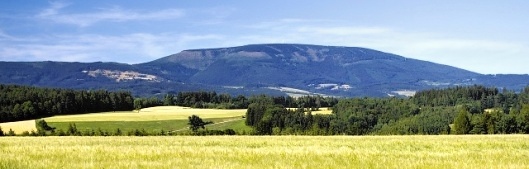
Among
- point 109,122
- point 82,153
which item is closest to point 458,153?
point 82,153

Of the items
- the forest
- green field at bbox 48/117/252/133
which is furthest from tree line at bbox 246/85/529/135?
green field at bbox 48/117/252/133

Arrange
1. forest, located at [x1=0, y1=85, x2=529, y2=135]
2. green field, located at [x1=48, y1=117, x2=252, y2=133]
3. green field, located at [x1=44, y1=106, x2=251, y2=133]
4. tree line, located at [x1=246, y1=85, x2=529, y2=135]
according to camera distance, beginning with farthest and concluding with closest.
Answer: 1. forest, located at [x1=0, y1=85, x2=529, y2=135]
2. tree line, located at [x1=246, y1=85, x2=529, y2=135]
3. green field, located at [x1=44, y1=106, x2=251, y2=133]
4. green field, located at [x1=48, y1=117, x2=252, y2=133]

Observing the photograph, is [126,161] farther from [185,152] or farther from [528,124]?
[528,124]

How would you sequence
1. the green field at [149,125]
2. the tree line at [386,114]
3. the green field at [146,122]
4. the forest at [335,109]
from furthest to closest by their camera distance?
the forest at [335,109]
the tree line at [386,114]
the green field at [146,122]
the green field at [149,125]

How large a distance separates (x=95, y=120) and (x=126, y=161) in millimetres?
117056

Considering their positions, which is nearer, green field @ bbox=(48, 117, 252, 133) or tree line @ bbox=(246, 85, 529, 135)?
green field @ bbox=(48, 117, 252, 133)

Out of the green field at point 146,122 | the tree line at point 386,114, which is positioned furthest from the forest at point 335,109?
the green field at point 146,122

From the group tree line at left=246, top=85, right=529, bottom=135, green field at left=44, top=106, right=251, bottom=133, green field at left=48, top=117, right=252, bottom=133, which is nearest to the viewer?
green field at left=48, top=117, right=252, bottom=133

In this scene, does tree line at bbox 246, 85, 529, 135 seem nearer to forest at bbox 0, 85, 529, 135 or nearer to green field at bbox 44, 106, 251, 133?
forest at bbox 0, 85, 529, 135

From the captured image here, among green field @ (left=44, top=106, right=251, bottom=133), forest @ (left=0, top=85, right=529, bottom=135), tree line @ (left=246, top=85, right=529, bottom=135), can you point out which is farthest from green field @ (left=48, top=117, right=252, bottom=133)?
tree line @ (left=246, top=85, right=529, bottom=135)

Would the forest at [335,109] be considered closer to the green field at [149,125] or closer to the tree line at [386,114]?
the tree line at [386,114]

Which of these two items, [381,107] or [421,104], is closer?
[381,107]

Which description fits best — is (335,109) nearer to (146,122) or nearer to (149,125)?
(146,122)

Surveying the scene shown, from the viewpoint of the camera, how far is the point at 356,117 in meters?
164
